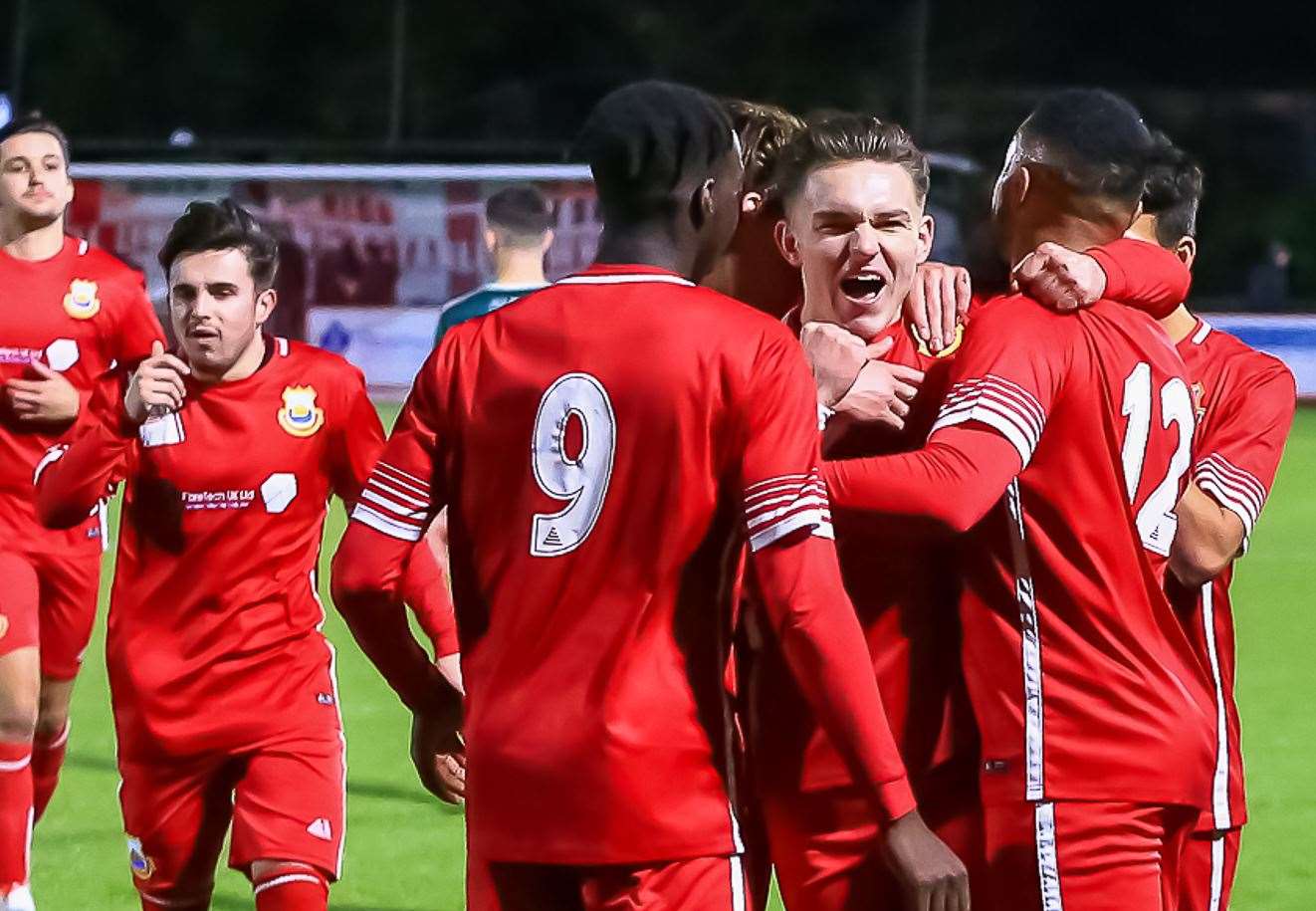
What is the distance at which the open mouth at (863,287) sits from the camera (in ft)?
11.7

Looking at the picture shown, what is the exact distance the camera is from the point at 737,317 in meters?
3.13

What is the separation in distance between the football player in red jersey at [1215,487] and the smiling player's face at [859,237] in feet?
1.66

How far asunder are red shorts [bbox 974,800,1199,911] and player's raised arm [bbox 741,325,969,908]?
0.45 meters

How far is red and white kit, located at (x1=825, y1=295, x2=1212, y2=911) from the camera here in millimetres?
3441

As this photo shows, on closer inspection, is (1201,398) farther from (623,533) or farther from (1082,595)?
(623,533)

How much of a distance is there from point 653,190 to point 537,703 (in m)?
0.72

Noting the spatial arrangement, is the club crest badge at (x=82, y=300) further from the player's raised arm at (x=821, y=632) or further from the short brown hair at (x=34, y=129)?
the player's raised arm at (x=821, y=632)

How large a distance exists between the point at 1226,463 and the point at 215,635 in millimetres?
2254

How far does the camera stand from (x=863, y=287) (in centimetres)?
359

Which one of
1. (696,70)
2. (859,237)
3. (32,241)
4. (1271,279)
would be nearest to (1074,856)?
(859,237)

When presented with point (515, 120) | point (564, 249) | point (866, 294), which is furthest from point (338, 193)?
point (866, 294)

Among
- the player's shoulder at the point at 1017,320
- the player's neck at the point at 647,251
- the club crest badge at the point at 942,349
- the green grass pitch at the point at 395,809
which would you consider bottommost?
the green grass pitch at the point at 395,809

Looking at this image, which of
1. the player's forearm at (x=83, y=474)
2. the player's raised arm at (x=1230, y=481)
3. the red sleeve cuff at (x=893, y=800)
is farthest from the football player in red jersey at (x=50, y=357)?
the red sleeve cuff at (x=893, y=800)

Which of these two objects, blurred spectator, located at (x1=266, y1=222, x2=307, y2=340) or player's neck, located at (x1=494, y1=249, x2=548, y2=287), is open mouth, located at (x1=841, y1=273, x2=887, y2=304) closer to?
player's neck, located at (x1=494, y1=249, x2=548, y2=287)
